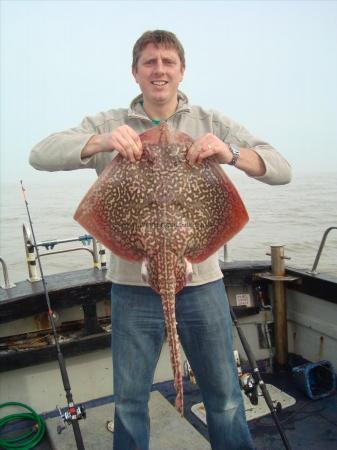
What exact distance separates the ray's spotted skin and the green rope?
2364 millimetres

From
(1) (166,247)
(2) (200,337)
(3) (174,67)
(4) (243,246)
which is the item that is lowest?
(4) (243,246)

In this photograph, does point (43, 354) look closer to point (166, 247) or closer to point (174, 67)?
point (166, 247)

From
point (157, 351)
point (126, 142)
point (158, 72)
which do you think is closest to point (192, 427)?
point (157, 351)

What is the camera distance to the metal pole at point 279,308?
468 centimetres

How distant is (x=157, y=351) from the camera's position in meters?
2.61

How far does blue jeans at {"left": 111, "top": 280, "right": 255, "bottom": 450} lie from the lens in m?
2.51

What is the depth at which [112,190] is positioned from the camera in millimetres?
2225

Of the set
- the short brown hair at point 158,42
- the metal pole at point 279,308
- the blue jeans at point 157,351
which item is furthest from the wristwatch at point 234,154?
the metal pole at point 279,308

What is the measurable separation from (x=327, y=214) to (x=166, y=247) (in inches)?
856

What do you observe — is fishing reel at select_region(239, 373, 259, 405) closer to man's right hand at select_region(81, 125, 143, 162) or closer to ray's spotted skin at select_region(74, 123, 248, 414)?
ray's spotted skin at select_region(74, 123, 248, 414)

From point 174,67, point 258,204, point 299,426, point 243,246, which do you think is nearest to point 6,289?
point 174,67

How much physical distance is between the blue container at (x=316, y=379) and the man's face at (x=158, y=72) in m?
A: 3.21

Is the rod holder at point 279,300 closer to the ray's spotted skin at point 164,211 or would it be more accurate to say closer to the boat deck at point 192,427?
the boat deck at point 192,427

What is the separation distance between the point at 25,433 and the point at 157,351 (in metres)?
2.13
